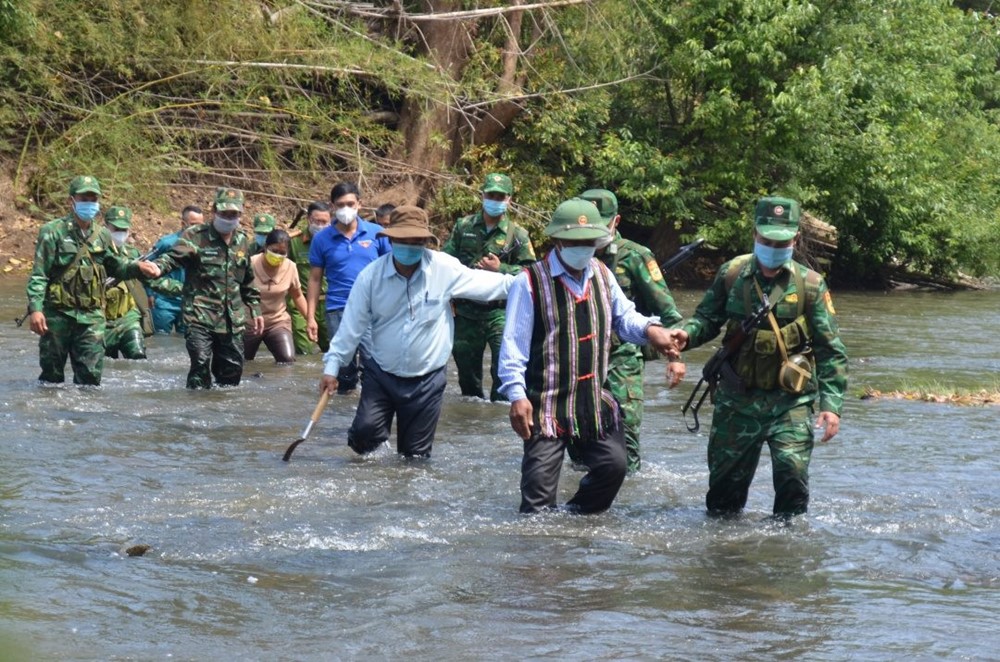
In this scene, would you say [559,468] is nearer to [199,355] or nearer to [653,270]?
[653,270]

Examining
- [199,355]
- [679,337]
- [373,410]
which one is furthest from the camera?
[199,355]

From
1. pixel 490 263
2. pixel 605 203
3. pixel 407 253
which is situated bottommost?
pixel 490 263

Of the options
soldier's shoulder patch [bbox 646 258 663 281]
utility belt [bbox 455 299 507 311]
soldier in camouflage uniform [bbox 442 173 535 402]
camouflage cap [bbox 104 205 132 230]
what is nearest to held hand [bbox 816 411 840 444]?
soldier's shoulder patch [bbox 646 258 663 281]

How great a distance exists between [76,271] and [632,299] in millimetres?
4862

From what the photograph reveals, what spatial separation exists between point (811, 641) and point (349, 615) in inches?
75.0

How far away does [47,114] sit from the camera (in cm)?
2441

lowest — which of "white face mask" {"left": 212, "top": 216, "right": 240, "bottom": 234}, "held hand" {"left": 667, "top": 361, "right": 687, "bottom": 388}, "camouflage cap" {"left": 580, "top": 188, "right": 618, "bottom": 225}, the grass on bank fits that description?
the grass on bank

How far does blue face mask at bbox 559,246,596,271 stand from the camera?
741cm

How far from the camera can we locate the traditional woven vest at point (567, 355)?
7484mm

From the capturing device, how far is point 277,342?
15.0m

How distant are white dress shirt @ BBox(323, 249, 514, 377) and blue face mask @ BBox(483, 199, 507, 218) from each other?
7.66ft

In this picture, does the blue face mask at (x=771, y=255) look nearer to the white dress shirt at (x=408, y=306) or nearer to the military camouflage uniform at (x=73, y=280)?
the white dress shirt at (x=408, y=306)

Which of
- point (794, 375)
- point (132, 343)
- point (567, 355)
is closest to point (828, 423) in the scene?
point (794, 375)

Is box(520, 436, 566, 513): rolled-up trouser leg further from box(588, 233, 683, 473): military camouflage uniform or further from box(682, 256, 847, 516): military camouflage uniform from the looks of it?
box(588, 233, 683, 473): military camouflage uniform
